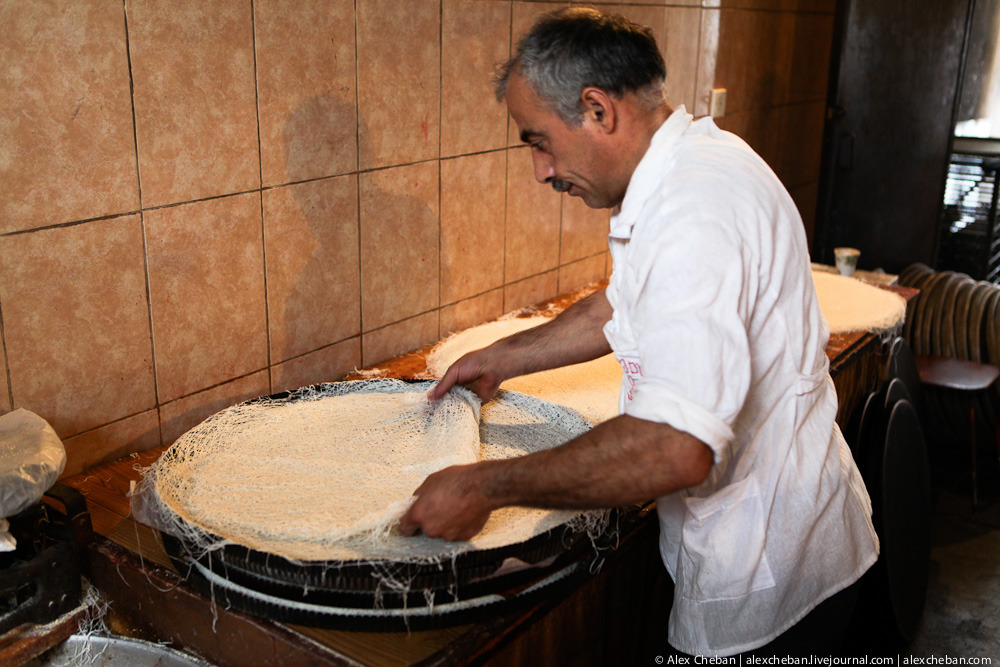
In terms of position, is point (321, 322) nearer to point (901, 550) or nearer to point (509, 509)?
point (509, 509)

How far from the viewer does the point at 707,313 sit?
999mm

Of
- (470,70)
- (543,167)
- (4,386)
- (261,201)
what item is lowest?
(4,386)

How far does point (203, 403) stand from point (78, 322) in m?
0.31

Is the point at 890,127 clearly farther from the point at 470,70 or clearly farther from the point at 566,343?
the point at 566,343

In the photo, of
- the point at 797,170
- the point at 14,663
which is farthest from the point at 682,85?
the point at 14,663

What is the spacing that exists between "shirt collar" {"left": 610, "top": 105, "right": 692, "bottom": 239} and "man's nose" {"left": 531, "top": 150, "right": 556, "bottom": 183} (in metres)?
0.11

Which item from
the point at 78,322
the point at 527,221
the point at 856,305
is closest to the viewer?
the point at 78,322

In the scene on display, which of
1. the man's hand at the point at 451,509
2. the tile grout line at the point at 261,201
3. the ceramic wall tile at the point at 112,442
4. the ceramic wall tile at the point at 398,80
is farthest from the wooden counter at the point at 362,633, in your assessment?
the ceramic wall tile at the point at 398,80

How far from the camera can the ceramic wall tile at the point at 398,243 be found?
1.92 m

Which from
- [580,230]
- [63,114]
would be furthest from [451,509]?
[580,230]

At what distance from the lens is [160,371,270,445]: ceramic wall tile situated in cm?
162

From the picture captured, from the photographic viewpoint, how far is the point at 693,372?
993 mm

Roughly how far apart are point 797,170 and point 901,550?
203 cm

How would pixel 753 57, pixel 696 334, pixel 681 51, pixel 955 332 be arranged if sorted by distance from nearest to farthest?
pixel 696 334, pixel 681 51, pixel 753 57, pixel 955 332
